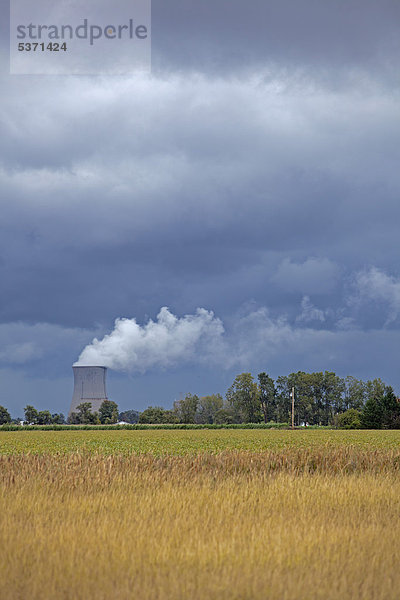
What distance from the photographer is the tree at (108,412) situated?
138375 mm

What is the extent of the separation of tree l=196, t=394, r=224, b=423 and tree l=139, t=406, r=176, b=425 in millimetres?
11512

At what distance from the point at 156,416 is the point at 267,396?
25.3 metres

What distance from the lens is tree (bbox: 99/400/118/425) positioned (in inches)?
5448

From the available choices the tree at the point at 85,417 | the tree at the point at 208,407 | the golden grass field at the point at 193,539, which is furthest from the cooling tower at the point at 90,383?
the golden grass field at the point at 193,539

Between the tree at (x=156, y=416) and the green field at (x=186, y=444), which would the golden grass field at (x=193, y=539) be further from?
the tree at (x=156, y=416)

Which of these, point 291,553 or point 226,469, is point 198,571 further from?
point 226,469

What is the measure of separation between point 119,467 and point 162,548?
326 inches

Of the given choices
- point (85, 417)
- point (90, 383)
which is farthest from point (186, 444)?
point (85, 417)

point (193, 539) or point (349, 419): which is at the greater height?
point (193, 539)

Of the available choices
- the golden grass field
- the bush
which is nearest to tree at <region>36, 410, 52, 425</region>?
the bush

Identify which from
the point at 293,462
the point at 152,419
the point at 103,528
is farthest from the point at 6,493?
the point at 152,419

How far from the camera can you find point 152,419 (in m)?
131

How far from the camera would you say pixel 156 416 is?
433ft

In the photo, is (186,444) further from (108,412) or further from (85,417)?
(108,412)
